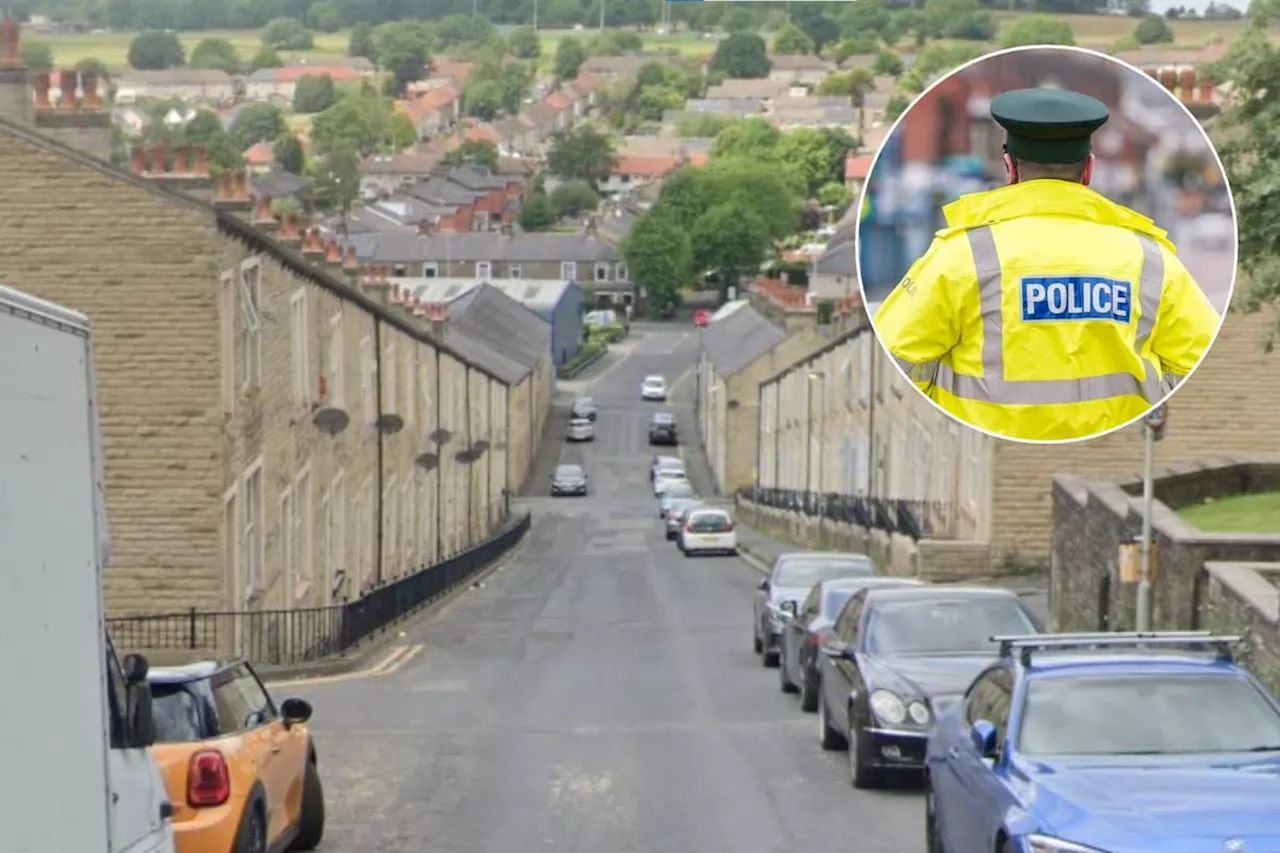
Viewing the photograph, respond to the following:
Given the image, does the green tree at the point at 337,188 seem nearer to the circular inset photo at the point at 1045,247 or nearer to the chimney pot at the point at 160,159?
the chimney pot at the point at 160,159

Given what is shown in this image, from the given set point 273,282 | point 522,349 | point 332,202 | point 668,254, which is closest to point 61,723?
point 273,282

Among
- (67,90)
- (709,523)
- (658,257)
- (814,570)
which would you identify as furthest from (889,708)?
(658,257)

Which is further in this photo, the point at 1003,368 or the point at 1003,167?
the point at 1003,167

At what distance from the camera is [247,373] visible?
86.8 ft

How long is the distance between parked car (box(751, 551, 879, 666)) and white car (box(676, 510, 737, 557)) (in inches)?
1120

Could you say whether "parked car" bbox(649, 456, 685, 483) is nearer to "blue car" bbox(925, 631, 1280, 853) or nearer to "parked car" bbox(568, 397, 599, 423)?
"parked car" bbox(568, 397, 599, 423)

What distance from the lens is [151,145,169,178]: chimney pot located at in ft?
85.2

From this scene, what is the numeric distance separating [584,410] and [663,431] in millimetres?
5034

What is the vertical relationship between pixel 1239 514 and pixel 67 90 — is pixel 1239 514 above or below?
below

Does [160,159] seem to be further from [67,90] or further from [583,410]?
[583,410]

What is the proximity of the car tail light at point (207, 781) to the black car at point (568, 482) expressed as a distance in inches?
2918

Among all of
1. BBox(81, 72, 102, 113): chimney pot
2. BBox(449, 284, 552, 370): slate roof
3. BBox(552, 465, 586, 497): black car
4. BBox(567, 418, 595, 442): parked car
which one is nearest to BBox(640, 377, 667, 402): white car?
BBox(449, 284, 552, 370): slate roof

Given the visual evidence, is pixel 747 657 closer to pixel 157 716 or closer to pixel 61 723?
pixel 157 716

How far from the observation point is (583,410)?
10656cm
